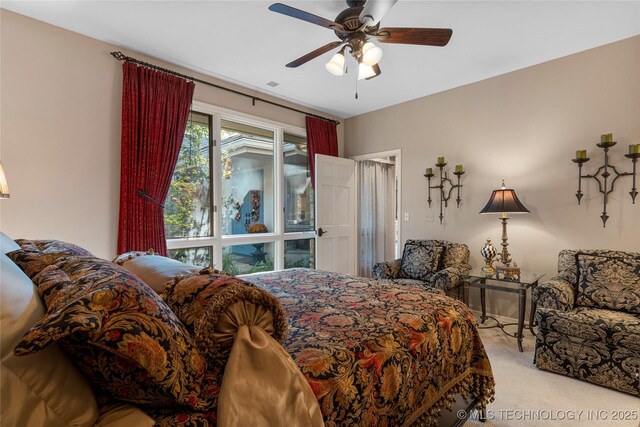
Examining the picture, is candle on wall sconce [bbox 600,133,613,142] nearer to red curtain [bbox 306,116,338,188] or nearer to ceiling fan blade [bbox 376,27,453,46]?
ceiling fan blade [bbox 376,27,453,46]

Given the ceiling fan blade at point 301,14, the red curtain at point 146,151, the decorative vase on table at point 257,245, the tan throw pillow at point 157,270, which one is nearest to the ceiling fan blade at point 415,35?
the ceiling fan blade at point 301,14

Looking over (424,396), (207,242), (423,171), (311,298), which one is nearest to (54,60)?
(207,242)

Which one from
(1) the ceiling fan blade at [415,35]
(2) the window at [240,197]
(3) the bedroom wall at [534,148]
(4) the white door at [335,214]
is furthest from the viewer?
(4) the white door at [335,214]

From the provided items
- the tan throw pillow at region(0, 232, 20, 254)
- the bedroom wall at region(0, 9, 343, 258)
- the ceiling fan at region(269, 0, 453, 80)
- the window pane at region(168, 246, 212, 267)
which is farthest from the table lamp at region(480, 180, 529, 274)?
the bedroom wall at region(0, 9, 343, 258)

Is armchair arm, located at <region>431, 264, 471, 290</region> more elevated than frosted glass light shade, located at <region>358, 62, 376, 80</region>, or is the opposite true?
frosted glass light shade, located at <region>358, 62, 376, 80</region>

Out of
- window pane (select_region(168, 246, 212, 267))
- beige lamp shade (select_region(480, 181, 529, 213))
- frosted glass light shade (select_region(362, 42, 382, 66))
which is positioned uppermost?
frosted glass light shade (select_region(362, 42, 382, 66))

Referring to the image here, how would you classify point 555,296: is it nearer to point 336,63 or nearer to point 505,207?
point 505,207

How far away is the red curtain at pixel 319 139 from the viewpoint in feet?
15.3

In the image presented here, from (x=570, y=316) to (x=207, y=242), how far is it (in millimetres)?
3435

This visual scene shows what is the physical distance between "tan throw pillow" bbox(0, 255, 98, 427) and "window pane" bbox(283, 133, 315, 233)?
12.3 feet

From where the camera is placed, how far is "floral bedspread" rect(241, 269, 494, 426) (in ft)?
3.48

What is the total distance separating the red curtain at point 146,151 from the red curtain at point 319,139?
1.91 metres

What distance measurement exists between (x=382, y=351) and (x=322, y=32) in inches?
103

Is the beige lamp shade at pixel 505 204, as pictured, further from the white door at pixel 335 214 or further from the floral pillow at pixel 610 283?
the white door at pixel 335 214
